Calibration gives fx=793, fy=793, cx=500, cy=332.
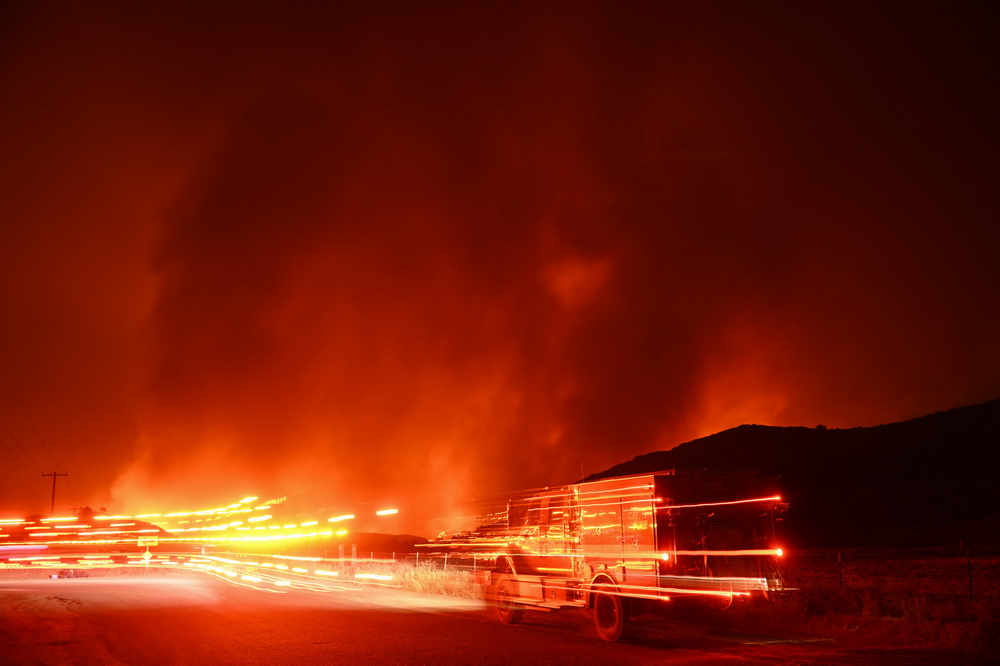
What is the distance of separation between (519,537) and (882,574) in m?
18.3

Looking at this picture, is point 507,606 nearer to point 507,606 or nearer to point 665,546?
point 507,606

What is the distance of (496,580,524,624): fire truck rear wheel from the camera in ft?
59.1

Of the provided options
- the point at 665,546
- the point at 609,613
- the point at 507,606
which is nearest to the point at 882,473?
the point at 507,606

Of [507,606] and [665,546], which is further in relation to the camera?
[507,606]

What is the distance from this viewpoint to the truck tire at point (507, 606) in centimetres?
1802

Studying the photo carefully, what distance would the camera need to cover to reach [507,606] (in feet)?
59.5

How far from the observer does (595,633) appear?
52.5 feet

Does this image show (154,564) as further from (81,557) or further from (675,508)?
(675,508)

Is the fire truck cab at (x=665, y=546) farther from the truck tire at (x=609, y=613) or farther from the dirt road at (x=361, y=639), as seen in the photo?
the dirt road at (x=361, y=639)

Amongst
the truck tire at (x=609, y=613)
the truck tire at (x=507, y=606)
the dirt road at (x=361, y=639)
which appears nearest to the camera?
the dirt road at (x=361, y=639)

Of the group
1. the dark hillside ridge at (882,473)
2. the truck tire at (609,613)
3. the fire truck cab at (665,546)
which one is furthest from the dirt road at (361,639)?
the dark hillside ridge at (882,473)

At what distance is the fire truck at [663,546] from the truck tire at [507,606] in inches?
29.8

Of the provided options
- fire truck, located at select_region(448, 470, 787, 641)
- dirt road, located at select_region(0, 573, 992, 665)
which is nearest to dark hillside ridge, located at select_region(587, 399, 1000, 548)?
fire truck, located at select_region(448, 470, 787, 641)

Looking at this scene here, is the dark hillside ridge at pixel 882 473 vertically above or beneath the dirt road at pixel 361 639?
above
